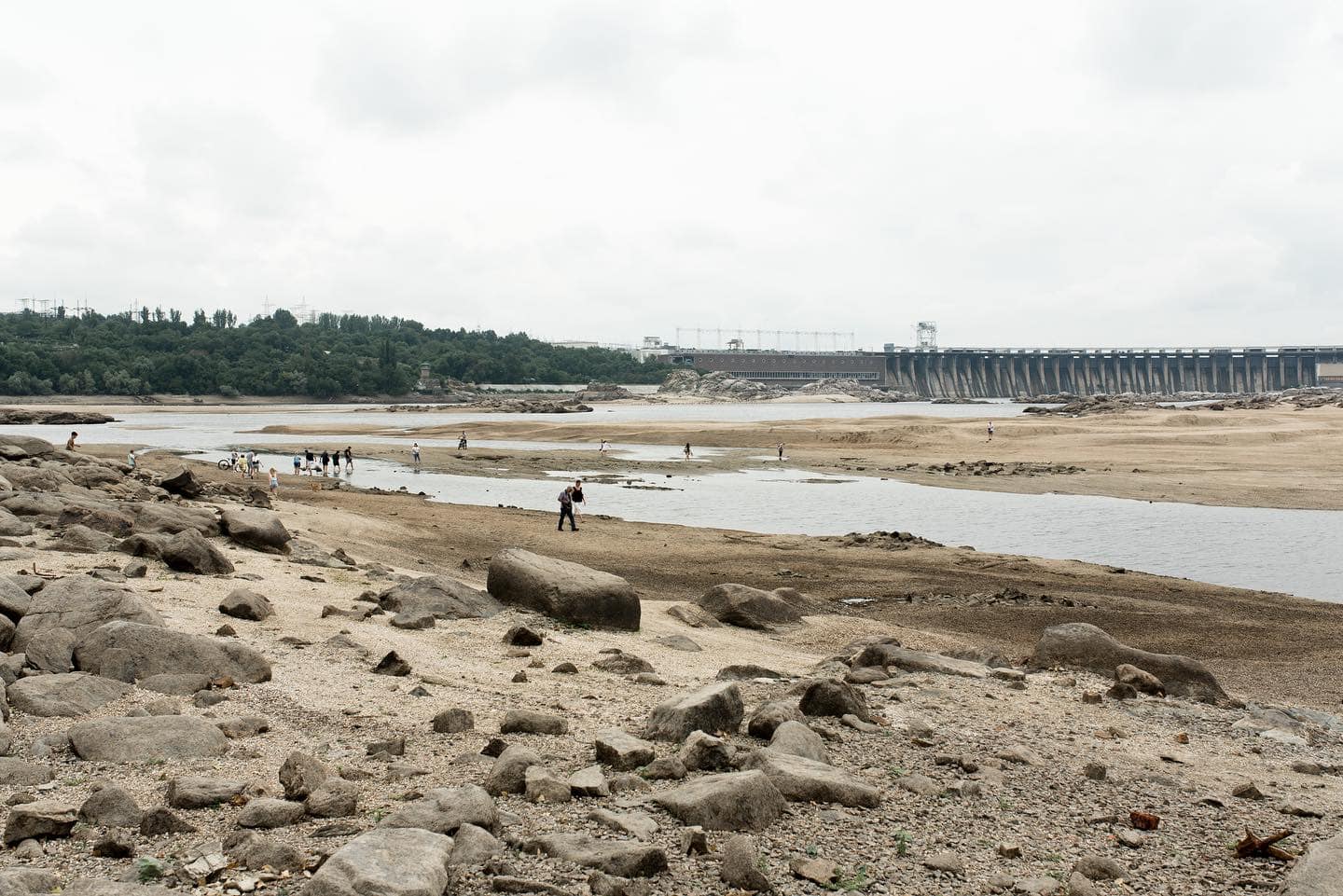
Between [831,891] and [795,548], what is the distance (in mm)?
23287

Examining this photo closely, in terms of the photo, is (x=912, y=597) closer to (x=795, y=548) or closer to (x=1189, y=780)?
(x=795, y=548)

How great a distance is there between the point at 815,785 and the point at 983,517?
33.4 meters

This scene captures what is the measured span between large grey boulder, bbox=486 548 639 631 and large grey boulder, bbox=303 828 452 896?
377 inches

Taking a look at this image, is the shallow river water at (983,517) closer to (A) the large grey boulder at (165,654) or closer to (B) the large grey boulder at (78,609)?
(A) the large grey boulder at (165,654)

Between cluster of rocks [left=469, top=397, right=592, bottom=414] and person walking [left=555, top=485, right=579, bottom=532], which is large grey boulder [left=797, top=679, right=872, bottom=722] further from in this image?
cluster of rocks [left=469, top=397, right=592, bottom=414]

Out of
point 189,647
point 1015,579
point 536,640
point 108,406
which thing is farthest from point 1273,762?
point 108,406

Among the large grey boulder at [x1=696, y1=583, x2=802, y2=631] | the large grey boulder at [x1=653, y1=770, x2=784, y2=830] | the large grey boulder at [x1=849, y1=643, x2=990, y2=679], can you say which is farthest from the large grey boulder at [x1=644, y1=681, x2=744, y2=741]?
the large grey boulder at [x1=696, y1=583, x2=802, y2=631]

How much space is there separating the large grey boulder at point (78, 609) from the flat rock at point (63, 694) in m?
1.11

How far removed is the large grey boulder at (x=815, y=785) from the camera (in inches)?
347

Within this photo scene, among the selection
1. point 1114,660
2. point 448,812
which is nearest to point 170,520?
point 448,812

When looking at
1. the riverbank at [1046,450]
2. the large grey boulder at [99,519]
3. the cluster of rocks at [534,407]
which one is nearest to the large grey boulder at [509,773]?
the large grey boulder at [99,519]

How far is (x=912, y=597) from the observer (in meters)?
23.2

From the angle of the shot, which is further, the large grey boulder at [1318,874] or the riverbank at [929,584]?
the riverbank at [929,584]

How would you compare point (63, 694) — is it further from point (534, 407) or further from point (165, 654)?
point (534, 407)
